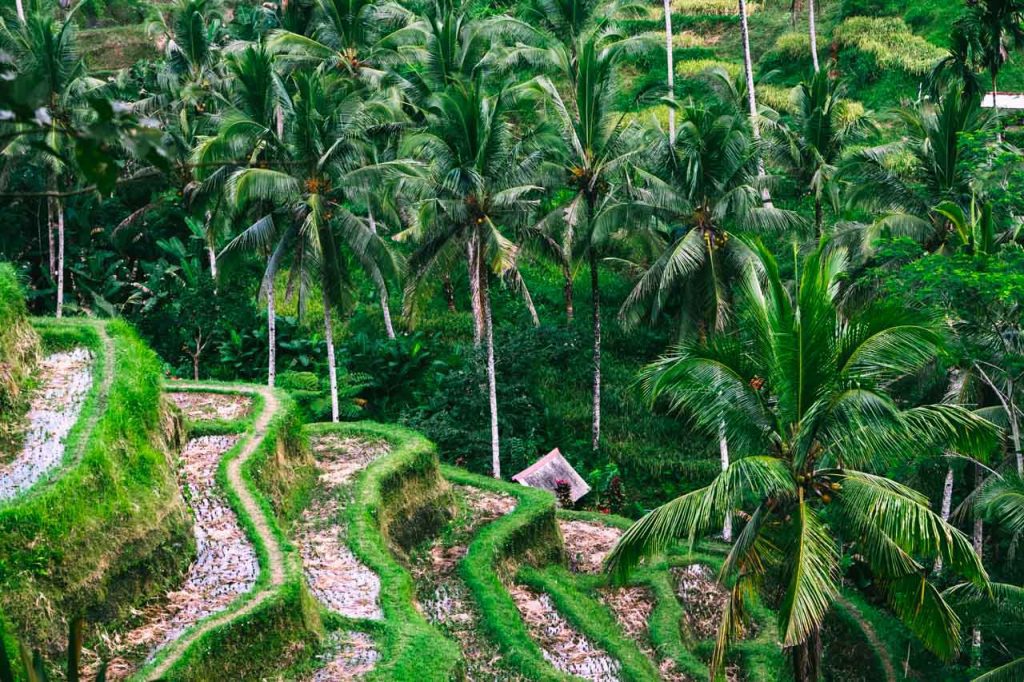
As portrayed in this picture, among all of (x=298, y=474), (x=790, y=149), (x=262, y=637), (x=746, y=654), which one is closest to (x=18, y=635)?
(x=262, y=637)

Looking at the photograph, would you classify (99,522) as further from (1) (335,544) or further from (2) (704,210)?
(2) (704,210)

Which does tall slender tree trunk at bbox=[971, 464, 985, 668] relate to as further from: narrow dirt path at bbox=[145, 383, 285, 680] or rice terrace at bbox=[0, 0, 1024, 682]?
narrow dirt path at bbox=[145, 383, 285, 680]

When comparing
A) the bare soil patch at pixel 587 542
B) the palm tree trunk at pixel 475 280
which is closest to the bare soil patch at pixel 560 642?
the bare soil patch at pixel 587 542

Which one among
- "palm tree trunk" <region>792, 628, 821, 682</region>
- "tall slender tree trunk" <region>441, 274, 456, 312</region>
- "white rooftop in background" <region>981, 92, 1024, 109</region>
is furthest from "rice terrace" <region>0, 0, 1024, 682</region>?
"tall slender tree trunk" <region>441, 274, 456, 312</region>

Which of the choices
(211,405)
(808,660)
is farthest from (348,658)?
(211,405)

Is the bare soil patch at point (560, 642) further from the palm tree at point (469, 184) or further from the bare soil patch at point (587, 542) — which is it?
the palm tree at point (469, 184)

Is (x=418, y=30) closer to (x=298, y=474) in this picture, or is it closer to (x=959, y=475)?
(x=298, y=474)
